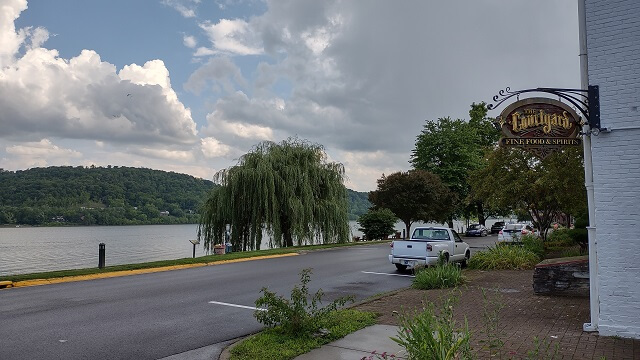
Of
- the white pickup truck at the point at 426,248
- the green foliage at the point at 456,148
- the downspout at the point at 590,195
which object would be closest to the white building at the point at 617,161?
the downspout at the point at 590,195

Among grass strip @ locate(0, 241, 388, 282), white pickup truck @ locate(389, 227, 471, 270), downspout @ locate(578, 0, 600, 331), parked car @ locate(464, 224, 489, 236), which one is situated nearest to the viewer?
downspout @ locate(578, 0, 600, 331)

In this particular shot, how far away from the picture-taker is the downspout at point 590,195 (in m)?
7.36

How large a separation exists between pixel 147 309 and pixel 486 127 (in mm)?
47538

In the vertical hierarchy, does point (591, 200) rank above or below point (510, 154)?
below

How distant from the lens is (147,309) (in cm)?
966

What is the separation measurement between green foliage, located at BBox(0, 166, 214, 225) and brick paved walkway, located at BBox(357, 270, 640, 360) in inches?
2923

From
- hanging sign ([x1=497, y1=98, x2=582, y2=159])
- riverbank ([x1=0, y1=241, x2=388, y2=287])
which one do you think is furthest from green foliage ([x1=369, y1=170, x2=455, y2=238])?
hanging sign ([x1=497, y1=98, x2=582, y2=159])

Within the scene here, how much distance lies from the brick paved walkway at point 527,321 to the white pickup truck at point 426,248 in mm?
2880

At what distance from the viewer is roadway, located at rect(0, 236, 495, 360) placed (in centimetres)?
695

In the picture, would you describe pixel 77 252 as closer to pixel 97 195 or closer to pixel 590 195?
pixel 590 195

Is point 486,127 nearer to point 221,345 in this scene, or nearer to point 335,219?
point 335,219

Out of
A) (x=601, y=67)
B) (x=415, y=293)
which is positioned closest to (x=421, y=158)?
(x=415, y=293)

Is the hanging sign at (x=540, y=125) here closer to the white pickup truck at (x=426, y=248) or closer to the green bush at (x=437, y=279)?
the green bush at (x=437, y=279)

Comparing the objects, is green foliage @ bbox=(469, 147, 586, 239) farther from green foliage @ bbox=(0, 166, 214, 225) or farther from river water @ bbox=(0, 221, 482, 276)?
green foliage @ bbox=(0, 166, 214, 225)
